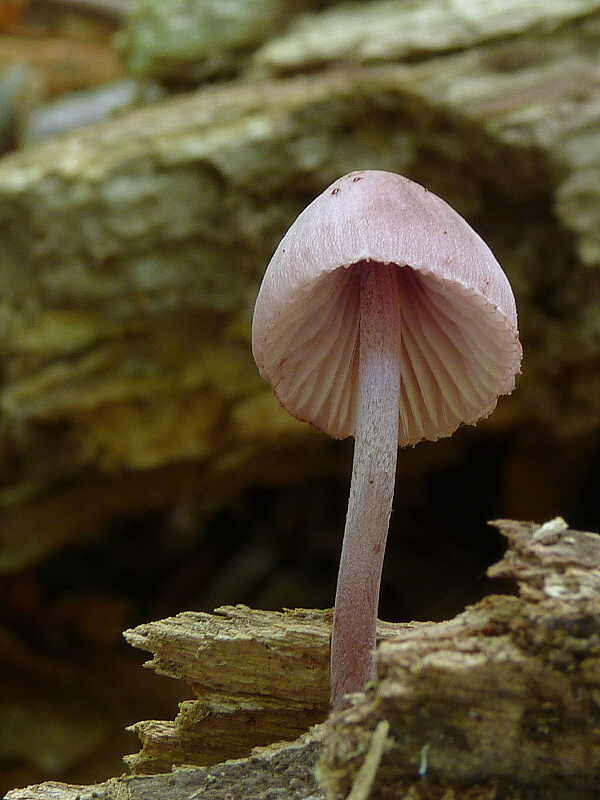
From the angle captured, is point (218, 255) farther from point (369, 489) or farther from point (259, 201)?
point (369, 489)

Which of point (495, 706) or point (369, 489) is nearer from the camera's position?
point (495, 706)

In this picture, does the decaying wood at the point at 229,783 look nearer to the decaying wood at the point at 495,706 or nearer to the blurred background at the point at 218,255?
the decaying wood at the point at 495,706

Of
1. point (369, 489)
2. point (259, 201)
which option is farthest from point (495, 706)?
point (259, 201)

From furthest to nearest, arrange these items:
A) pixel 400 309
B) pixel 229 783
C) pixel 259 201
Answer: pixel 259 201 < pixel 400 309 < pixel 229 783

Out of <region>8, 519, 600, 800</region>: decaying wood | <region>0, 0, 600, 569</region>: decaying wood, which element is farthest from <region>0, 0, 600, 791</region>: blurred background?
<region>8, 519, 600, 800</region>: decaying wood

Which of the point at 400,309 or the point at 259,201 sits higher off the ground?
the point at 259,201

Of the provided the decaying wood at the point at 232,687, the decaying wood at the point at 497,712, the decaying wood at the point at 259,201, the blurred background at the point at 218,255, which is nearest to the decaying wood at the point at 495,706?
the decaying wood at the point at 497,712

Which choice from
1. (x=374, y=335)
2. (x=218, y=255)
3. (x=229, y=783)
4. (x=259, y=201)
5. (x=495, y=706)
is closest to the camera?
(x=495, y=706)
